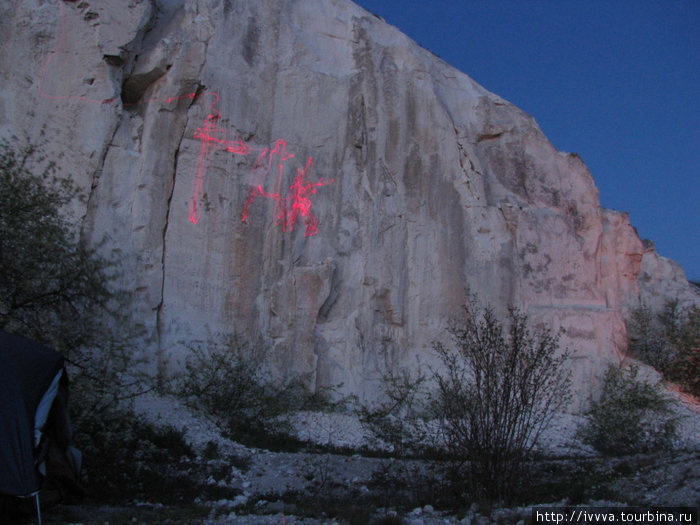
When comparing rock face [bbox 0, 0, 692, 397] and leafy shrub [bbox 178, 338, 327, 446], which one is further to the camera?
rock face [bbox 0, 0, 692, 397]

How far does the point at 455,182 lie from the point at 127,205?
784cm

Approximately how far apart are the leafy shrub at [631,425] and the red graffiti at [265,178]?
7017 millimetres

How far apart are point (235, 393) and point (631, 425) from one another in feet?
24.0

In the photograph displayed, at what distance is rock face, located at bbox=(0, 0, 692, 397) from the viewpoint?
1112 centimetres

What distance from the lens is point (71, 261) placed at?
25.8 feet

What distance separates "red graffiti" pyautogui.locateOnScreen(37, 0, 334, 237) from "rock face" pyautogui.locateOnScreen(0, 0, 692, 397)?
0.04 m

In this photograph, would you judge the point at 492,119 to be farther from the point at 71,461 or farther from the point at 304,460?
the point at 71,461

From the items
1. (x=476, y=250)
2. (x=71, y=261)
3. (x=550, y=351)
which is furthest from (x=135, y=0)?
(x=550, y=351)

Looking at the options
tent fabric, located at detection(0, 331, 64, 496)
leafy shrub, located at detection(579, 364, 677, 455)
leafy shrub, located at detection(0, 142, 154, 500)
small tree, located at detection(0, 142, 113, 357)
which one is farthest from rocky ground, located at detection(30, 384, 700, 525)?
small tree, located at detection(0, 142, 113, 357)

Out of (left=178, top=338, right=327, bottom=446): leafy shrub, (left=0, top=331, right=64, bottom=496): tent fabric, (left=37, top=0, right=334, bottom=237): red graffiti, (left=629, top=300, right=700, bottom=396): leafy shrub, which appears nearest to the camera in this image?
(left=0, top=331, right=64, bottom=496): tent fabric

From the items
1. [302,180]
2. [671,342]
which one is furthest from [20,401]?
[671,342]

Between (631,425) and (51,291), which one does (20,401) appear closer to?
(51,291)

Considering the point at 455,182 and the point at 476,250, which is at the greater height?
the point at 455,182

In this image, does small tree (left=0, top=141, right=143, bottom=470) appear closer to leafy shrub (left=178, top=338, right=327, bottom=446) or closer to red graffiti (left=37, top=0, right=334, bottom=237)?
leafy shrub (left=178, top=338, right=327, bottom=446)
